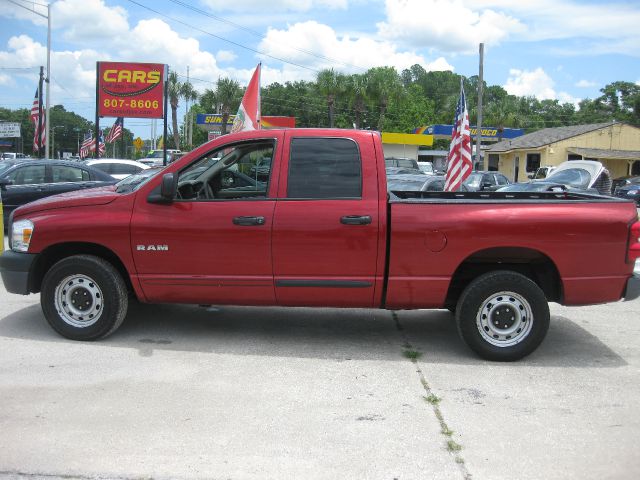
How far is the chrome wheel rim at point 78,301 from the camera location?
5.76 meters

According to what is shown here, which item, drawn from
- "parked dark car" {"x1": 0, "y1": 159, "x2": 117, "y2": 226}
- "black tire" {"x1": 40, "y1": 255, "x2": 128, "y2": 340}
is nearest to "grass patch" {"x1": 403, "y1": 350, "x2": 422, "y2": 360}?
"black tire" {"x1": 40, "y1": 255, "x2": 128, "y2": 340}

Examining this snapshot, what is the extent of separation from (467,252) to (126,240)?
2.97 meters

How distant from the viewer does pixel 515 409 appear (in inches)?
178

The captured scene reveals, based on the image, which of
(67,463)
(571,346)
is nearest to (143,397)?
(67,463)

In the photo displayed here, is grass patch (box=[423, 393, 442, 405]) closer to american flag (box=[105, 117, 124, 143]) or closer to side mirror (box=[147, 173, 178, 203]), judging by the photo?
side mirror (box=[147, 173, 178, 203])

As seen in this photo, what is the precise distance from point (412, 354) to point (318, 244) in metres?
1.33

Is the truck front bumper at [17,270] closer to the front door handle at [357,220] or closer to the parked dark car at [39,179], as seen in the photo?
the front door handle at [357,220]

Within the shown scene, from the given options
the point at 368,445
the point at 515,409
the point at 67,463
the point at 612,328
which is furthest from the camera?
the point at 612,328

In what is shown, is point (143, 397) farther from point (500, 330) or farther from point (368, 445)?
point (500, 330)

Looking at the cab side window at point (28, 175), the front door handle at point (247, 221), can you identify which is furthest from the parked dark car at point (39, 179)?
the front door handle at point (247, 221)

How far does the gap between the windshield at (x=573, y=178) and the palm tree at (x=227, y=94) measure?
119 ft

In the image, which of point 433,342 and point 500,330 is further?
point 433,342

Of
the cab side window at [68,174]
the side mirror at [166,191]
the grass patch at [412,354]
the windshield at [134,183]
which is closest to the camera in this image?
the side mirror at [166,191]

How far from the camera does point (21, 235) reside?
19.1 feet
